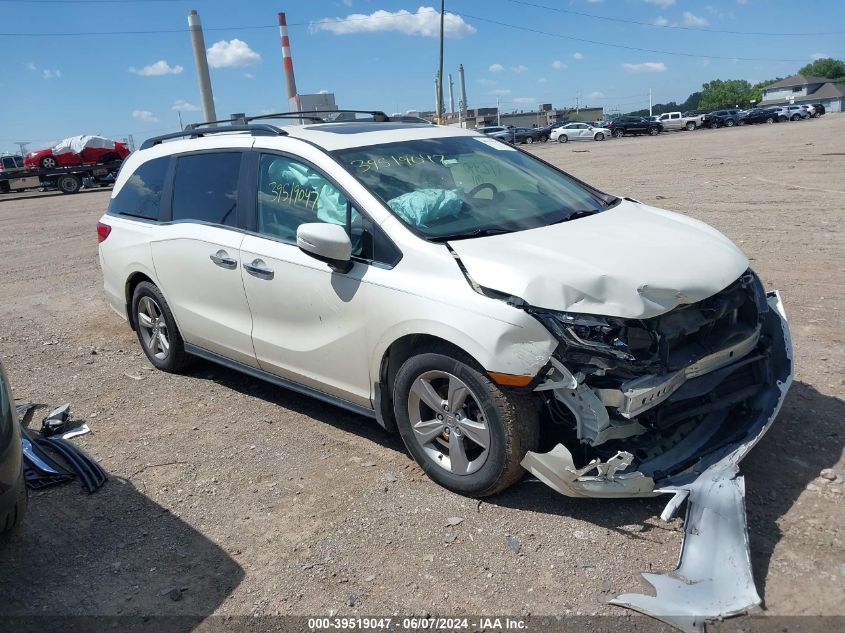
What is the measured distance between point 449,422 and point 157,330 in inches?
124

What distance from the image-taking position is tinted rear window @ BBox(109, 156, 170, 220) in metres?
5.50

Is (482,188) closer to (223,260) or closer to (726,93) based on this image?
(223,260)

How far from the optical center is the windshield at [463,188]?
3.90 metres

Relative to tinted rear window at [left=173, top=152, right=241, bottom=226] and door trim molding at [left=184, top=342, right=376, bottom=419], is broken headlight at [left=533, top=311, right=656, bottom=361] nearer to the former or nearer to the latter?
door trim molding at [left=184, top=342, right=376, bottom=419]

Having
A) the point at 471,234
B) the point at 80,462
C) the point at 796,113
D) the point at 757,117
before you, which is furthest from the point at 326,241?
the point at 796,113

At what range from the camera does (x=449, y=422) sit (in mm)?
3574

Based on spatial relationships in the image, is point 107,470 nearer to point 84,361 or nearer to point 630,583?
point 84,361

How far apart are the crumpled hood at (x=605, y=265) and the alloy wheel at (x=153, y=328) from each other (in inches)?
120

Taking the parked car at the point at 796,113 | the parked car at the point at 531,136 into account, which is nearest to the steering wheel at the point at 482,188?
the parked car at the point at 531,136

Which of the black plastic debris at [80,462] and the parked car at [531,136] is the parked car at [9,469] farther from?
the parked car at [531,136]

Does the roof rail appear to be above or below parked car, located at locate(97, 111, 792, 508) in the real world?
above

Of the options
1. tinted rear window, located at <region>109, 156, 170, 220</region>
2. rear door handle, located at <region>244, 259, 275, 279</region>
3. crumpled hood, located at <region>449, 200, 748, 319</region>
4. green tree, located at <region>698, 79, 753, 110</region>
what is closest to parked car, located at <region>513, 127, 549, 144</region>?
tinted rear window, located at <region>109, 156, 170, 220</region>

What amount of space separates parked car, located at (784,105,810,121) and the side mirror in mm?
60555

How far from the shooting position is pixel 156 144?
5.75 meters
